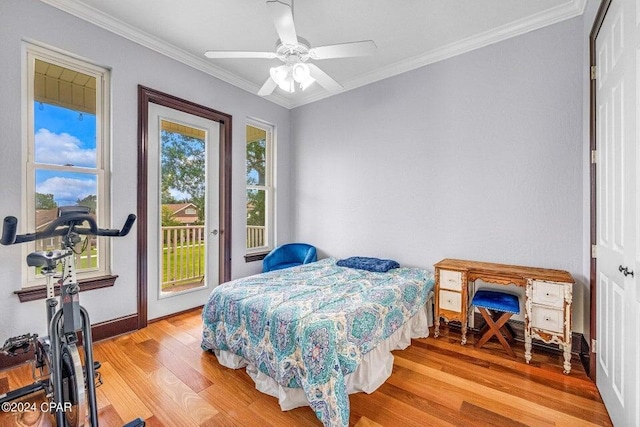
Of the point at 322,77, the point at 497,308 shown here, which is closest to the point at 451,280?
the point at 497,308

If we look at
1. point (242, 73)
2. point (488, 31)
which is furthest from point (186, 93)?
point (488, 31)

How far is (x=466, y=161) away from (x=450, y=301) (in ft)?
4.54

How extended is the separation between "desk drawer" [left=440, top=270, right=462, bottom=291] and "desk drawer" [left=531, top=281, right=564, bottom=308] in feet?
1.72

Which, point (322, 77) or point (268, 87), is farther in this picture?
point (268, 87)

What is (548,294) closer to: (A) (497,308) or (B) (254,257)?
(A) (497,308)

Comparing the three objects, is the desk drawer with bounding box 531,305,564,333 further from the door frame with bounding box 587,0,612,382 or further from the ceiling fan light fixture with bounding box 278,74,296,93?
the ceiling fan light fixture with bounding box 278,74,296,93

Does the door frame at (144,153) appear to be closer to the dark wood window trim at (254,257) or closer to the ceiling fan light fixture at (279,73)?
the dark wood window trim at (254,257)

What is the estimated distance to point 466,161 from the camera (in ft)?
9.53

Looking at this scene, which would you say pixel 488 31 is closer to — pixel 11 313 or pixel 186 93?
pixel 186 93

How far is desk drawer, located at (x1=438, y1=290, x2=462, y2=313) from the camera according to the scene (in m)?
2.52

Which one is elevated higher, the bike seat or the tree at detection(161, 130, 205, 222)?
the tree at detection(161, 130, 205, 222)

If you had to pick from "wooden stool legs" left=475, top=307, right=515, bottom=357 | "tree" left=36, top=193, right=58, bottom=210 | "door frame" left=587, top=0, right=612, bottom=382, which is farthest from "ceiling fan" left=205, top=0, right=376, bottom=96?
"wooden stool legs" left=475, top=307, right=515, bottom=357

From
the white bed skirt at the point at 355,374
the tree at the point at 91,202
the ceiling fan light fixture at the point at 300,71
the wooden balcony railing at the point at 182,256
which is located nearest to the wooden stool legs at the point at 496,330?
the white bed skirt at the point at 355,374

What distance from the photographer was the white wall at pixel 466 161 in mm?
2428
